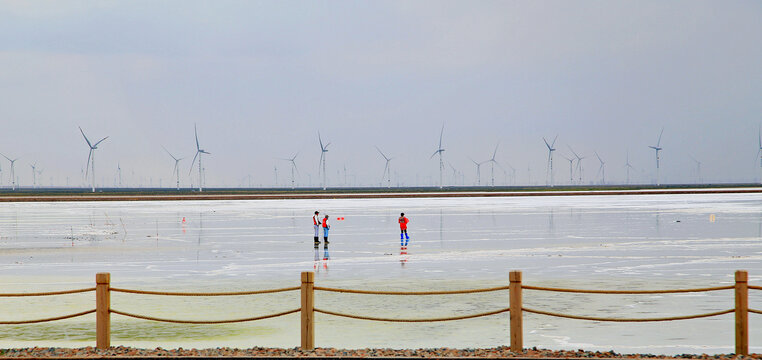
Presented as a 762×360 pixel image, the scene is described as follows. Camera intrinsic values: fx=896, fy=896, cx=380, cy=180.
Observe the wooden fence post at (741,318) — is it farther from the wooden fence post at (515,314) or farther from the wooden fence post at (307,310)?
the wooden fence post at (307,310)

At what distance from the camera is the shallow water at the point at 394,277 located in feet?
46.9

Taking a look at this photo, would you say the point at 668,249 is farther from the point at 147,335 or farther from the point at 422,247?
the point at 147,335

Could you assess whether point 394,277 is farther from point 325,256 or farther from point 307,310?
point 307,310

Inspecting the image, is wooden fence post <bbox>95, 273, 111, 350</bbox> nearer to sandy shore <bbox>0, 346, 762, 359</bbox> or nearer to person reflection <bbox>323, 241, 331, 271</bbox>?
sandy shore <bbox>0, 346, 762, 359</bbox>

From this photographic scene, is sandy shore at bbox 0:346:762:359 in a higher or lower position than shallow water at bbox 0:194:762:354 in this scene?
higher

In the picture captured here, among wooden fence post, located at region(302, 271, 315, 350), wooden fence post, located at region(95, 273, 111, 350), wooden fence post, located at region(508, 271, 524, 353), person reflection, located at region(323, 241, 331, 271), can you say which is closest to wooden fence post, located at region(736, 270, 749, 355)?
wooden fence post, located at region(508, 271, 524, 353)

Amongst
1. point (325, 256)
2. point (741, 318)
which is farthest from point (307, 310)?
point (325, 256)

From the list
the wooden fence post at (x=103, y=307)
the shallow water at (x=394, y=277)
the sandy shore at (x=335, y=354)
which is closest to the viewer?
the sandy shore at (x=335, y=354)

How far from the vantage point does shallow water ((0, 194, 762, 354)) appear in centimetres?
1430

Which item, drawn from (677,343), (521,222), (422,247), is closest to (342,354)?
(677,343)

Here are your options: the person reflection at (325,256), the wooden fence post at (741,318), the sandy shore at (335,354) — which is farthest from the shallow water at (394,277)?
the sandy shore at (335,354)

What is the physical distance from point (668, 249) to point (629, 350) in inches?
757

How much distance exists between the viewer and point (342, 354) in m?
11.0

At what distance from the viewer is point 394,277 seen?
22625 mm
